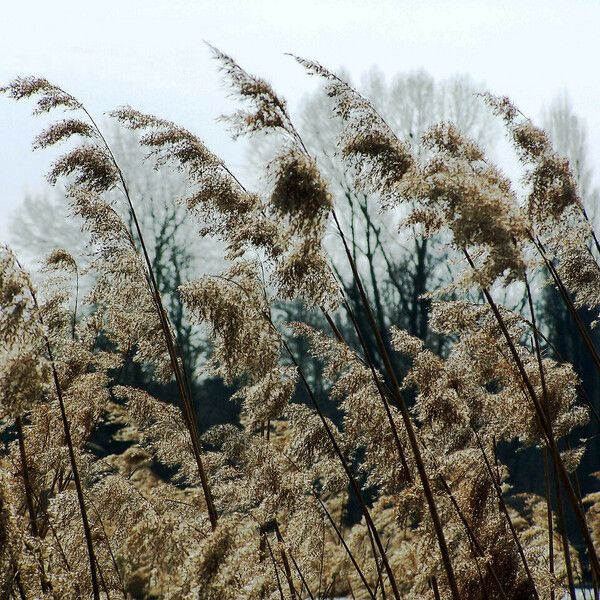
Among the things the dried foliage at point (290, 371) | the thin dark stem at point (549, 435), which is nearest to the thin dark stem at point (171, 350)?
the dried foliage at point (290, 371)

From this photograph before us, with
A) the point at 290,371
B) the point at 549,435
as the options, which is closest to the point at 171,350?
the point at 290,371

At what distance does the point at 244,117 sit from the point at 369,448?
6.77 ft

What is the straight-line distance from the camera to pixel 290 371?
212 inches

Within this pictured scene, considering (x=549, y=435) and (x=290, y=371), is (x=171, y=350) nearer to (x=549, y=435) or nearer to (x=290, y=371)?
(x=290, y=371)

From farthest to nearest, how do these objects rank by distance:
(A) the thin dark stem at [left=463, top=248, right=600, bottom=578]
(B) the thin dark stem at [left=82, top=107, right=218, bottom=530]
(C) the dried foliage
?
(B) the thin dark stem at [left=82, top=107, right=218, bottom=530] < (A) the thin dark stem at [left=463, top=248, right=600, bottom=578] < (C) the dried foliage

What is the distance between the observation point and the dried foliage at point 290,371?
11.3 feet

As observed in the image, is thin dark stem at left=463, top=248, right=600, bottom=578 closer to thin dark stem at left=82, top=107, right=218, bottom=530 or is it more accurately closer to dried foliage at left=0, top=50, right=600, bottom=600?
dried foliage at left=0, top=50, right=600, bottom=600

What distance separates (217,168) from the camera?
463 centimetres

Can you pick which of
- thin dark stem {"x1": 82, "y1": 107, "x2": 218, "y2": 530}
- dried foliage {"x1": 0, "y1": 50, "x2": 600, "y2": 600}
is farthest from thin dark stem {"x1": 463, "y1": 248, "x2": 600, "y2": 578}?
thin dark stem {"x1": 82, "y1": 107, "x2": 218, "y2": 530}

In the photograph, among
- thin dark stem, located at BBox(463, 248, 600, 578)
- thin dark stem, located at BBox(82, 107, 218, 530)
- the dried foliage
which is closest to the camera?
the dried foliage

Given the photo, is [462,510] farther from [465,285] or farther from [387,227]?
[387,227]

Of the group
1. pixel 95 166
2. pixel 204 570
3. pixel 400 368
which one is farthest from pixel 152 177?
pixel 204 570

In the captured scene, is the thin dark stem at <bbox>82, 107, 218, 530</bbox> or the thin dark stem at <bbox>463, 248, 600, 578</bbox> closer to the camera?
the thin dark stem at <bbox>463, 248, 600, 578</bbox>

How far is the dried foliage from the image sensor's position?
11.3 ft
